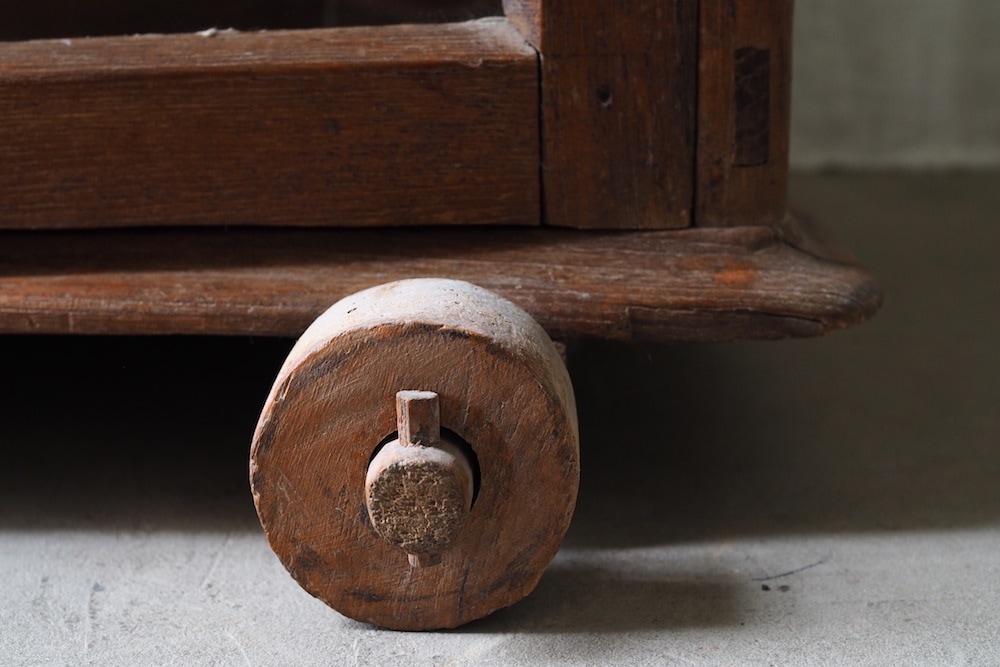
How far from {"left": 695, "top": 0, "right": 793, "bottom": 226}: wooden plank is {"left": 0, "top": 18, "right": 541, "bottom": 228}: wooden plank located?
19 cm

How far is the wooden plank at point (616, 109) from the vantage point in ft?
3.93

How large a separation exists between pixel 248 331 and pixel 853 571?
0.68 m

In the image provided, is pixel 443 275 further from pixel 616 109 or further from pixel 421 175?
pixel 616 109

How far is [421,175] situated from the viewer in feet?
4.09

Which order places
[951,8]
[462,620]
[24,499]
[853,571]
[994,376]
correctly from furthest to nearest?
1. [951,8]
2. [994,376]
3. [24,499]
4. [853,571]
5. [462,620]

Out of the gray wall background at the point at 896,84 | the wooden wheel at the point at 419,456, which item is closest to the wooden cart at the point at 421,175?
the wooden wheel at the point at 419,456

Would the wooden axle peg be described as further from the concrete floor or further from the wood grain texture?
the wood grain texture

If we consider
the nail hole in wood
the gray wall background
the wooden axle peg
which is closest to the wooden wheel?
the wooden axle peg

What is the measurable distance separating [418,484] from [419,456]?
2cm

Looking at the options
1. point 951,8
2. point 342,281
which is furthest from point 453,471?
point 951,8

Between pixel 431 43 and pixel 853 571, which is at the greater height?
pixel 431 43

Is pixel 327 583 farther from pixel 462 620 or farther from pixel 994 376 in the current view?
pixel 994 376

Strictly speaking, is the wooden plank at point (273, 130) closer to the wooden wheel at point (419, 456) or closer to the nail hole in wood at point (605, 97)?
the nail hole in wood at point (605, 97)

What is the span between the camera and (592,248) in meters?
1.26
